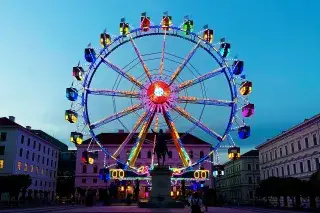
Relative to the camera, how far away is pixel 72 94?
4334cm

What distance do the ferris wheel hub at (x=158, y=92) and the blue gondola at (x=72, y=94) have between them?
8.31m

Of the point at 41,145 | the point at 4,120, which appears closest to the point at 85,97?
the point at 4,120

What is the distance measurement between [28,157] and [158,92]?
4888 cm

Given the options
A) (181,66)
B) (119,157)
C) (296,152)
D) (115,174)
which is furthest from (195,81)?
(119,157)

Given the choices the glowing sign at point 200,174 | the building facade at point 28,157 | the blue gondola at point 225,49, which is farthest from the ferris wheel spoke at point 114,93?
the building facade at point 28,157

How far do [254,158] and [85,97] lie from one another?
271 feet

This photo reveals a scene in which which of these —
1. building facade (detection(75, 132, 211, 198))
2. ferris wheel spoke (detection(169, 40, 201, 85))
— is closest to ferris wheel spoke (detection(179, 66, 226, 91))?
ferris wheel spoke (detection(169, 40, 201, 85))

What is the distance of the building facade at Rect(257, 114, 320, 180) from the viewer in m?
61.3

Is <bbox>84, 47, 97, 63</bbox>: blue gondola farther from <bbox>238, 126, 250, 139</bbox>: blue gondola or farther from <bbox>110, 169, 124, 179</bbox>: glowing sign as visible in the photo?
<bbox>110, 169, 124, 179</bbox>: glowing sign

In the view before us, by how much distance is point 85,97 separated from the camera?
43.8m

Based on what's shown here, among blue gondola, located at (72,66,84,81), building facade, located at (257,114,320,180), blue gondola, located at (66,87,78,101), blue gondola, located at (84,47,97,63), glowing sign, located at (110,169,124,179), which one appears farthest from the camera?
building facade, located at (257,114,320,180)

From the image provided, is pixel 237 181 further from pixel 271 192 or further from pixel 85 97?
pixel 85 97

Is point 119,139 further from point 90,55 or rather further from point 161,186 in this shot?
point 161,186

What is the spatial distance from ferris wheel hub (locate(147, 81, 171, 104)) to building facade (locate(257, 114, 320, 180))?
78.7 feet
